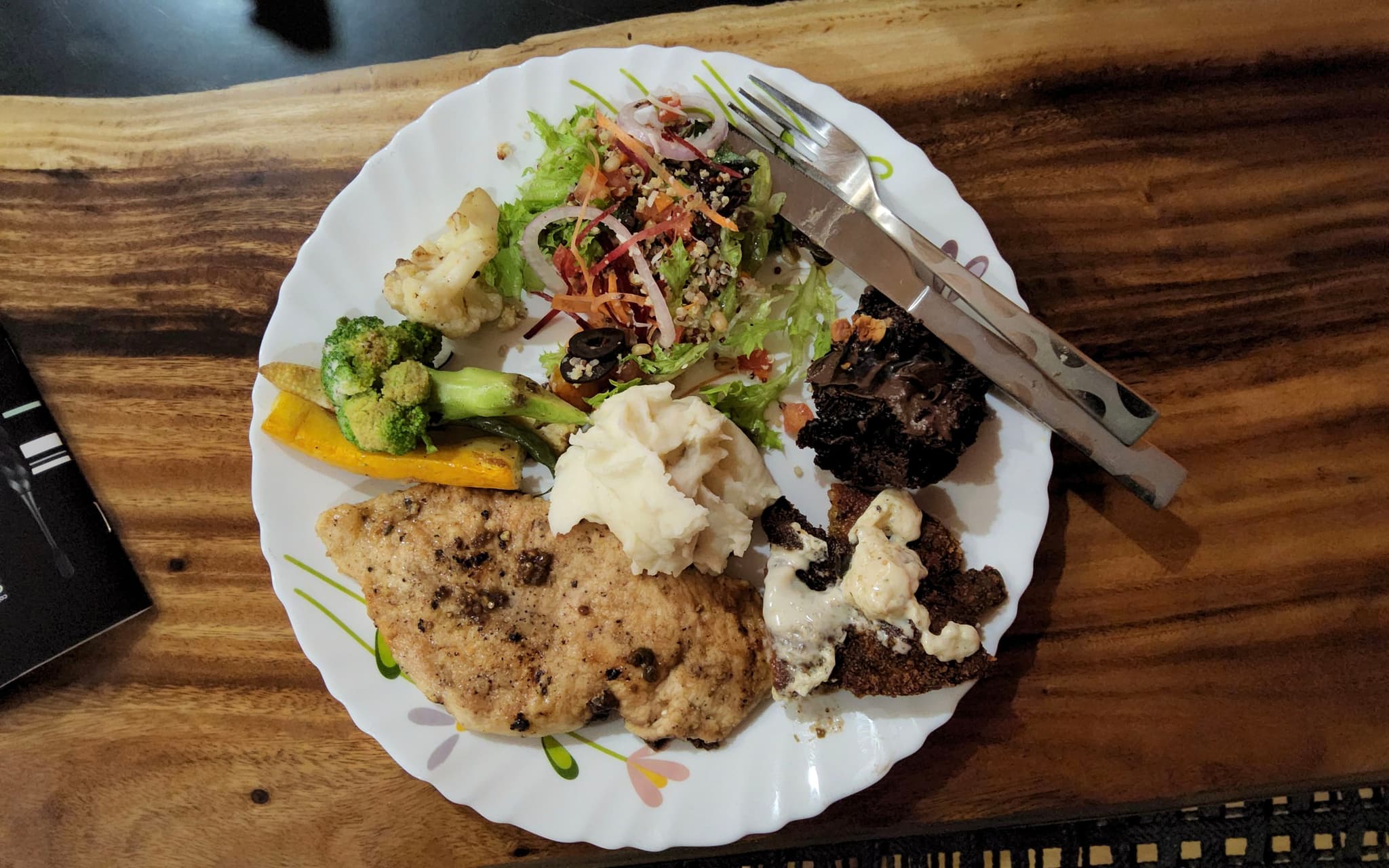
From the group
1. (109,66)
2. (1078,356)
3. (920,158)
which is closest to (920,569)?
(1078,356)

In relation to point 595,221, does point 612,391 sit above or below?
below

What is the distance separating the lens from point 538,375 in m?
3.30

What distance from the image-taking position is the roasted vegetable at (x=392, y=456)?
306 cm

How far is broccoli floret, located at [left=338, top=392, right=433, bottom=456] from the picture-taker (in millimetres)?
2920

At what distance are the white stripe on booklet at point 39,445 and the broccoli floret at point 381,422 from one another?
1.64 m

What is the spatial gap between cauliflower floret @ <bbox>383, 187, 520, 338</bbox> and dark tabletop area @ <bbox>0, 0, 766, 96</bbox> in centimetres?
126

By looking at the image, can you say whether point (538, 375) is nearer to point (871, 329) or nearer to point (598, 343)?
point (598, 343)

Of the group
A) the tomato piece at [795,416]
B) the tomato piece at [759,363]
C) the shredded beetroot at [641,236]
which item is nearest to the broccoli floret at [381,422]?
the shredded beetroot at [641,236]

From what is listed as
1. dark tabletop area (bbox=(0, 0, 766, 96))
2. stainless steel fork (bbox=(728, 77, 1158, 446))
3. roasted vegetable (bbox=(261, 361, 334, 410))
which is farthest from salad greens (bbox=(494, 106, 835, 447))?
dark tabletop area (bbox=(0, 0, 766, 96))

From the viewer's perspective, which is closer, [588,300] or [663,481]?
[663,481]

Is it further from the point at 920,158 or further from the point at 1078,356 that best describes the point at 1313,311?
the point at 920,158

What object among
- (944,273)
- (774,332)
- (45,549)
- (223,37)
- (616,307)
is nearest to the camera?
(944,273)

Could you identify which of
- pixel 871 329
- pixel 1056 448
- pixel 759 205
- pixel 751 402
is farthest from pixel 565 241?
pixel 1056 448

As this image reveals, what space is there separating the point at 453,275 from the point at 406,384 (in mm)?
475
